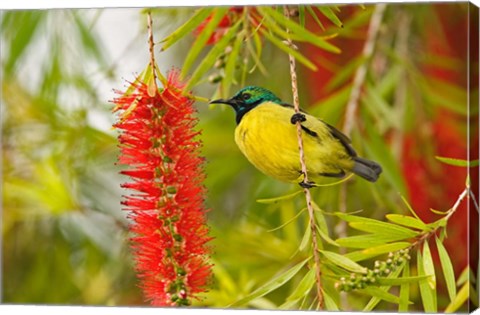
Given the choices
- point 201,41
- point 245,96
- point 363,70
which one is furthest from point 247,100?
point 363,70

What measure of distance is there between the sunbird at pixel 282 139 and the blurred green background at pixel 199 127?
164 mm

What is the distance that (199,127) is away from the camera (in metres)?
2.26

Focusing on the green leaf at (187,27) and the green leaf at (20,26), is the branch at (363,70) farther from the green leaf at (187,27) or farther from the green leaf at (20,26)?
the green leaf at (20,26)

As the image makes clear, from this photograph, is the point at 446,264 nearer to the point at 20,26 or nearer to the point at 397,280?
the point at 397,280

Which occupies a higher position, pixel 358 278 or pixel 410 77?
pixel 410 77

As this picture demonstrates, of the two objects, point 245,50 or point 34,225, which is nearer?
point 245,50

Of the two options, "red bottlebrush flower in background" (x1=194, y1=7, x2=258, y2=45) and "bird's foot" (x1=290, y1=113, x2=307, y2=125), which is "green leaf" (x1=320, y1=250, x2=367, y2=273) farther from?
"red bottlebrush flower in background" (x1=194, y1=7, x2=258, y2=45)

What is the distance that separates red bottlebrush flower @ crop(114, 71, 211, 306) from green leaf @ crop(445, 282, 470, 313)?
449 mm

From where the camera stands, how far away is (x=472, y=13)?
6.59ft

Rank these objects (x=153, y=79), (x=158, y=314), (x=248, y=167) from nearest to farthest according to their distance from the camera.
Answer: (x=153, y=79) → (x=158, y=314) → (x=248, y=167)

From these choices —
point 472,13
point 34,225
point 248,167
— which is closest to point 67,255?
point 34,225

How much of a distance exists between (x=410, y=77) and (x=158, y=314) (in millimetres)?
704

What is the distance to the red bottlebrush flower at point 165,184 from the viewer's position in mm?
1762

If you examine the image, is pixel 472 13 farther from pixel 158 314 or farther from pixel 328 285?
pixel 158 314
